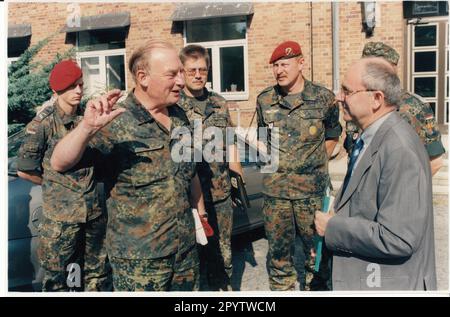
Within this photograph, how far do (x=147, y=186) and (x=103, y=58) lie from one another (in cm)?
1028

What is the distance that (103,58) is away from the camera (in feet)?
39.5

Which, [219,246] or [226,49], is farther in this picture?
Result: [226,49]

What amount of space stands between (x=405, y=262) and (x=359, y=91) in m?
0.78

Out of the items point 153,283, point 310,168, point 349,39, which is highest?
point 349,39

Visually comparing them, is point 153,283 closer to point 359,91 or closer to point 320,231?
point 320,231

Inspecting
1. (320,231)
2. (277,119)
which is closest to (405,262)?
(320,231)

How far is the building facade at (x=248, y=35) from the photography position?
966cm

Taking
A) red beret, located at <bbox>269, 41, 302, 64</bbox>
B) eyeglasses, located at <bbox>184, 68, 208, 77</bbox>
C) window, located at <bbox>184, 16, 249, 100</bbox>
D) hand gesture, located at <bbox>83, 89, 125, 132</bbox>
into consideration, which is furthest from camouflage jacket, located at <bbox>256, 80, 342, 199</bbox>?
window, located at <bbox>184, 16, 249, 100</bbox>

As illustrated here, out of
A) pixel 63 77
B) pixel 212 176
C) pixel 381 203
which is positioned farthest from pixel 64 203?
pixel 381 203

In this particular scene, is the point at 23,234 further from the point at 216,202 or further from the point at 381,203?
the point at 381,203

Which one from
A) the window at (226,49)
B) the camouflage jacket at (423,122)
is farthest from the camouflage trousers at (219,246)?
the window at (226,49)

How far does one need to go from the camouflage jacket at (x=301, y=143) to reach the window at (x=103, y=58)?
8660 millimetres

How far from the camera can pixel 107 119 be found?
2143mm

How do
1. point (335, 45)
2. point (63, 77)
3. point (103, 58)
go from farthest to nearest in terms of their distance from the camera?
1. point (103, 58)
2. point (335, 45)
3. point (63, 77)
